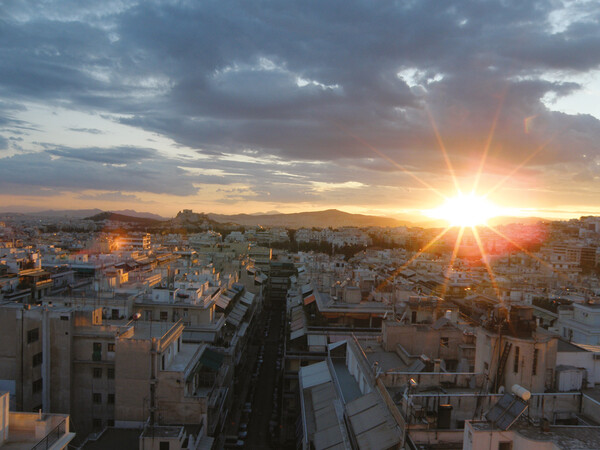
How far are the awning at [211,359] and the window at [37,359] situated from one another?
4937 millimetres

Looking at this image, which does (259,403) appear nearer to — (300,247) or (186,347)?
(186,347)

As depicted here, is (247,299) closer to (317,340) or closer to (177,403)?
(317,340)

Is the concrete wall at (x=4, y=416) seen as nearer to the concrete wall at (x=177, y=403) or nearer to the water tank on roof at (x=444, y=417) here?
the concrete wall at (x=177, y=403)

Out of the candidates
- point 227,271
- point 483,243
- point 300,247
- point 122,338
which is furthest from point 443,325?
point 483,243

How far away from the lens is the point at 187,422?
13.8 m

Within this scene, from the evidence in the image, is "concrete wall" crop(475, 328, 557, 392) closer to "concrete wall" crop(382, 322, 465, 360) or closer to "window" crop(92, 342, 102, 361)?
"concrete wall" crop(382, 322, 465, 360)

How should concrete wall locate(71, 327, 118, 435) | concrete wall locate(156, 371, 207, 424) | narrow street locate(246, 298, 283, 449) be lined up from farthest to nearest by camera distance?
narrow street locate(246, 298, 283, 449), concrete wall locate(71, 327, 118, 435), concrete wall locate(156, 371, 207, 424)

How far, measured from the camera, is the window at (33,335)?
13.9m

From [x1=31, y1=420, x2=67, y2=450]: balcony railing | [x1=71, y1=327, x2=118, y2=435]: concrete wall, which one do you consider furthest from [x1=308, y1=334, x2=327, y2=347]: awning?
[x1=31, y1=420, x2=67, y2=450]: balcony railing

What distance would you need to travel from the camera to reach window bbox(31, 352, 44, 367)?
14.0m

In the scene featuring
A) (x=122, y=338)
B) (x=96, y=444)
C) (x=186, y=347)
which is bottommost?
(x=96, y=444)

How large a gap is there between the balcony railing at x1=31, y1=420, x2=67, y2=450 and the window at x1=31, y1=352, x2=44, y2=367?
259 inches

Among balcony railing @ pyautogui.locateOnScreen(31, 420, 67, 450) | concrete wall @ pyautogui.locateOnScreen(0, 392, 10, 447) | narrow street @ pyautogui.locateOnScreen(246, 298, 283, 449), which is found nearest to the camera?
concrete wall @ pyautogui.locateOnScreen(0, 392, 10, 447)

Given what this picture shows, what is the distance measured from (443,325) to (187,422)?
9.44m
